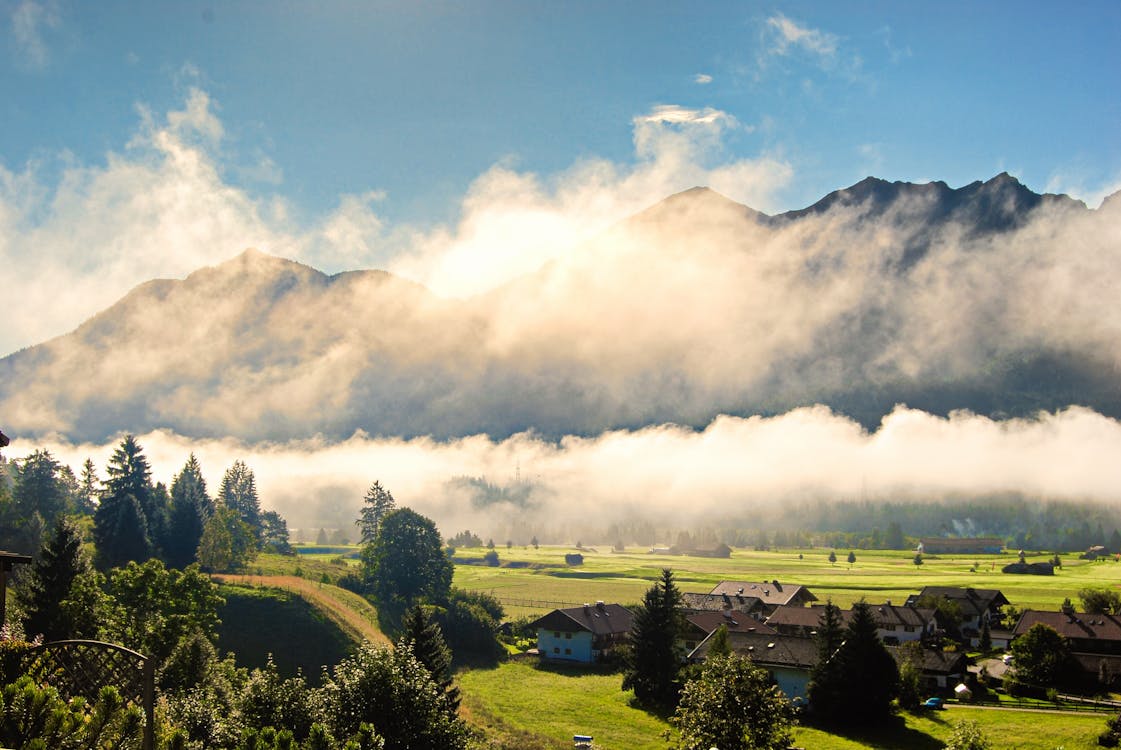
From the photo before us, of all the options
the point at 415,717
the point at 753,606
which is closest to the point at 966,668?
the point at 753,606

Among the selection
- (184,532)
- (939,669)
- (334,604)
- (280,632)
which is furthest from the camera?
(184,532)

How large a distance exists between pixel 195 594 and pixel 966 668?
71375mm

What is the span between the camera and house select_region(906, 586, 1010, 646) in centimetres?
9725

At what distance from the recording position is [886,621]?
90.8 meters

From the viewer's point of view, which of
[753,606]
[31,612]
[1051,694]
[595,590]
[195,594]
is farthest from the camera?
[595,590]

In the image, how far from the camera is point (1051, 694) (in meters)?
62.9

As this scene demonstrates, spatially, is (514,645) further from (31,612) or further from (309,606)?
(31,612)

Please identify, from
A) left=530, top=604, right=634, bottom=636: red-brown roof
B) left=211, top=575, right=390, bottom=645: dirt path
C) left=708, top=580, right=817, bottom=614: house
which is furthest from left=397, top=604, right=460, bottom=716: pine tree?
left=708, top=580, right=817, bottom=614: house

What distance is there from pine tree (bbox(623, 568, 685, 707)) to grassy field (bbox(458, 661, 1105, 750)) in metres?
2.05

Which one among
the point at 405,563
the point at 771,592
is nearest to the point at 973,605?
the point at 771,592

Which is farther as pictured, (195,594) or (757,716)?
(195,594)

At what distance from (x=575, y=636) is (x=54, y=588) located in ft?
174

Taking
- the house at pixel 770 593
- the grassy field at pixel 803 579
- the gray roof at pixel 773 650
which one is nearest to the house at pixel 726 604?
the house at pixel 770 593

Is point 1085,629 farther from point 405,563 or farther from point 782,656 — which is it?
point 405,563
